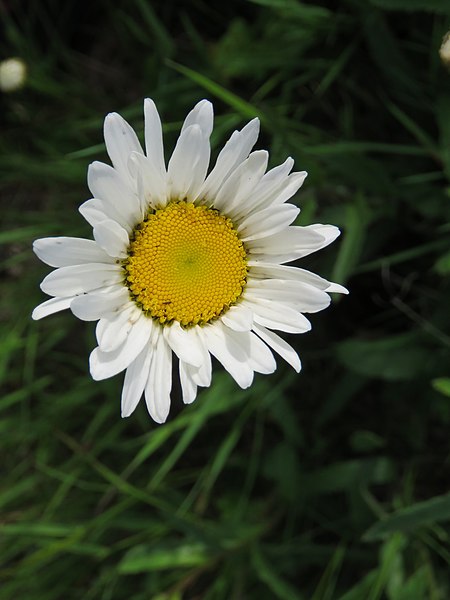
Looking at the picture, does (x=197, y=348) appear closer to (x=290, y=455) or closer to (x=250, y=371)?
(x=250, y=371)

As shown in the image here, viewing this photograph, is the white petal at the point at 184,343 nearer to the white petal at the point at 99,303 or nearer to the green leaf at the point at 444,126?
the white petal at the point at 99,303

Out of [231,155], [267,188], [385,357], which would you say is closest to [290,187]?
[267,188]

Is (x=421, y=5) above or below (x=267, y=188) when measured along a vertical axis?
above

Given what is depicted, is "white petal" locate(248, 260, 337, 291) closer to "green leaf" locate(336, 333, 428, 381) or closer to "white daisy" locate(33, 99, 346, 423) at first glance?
"white daisy" locate(33, 99, 346, 423)

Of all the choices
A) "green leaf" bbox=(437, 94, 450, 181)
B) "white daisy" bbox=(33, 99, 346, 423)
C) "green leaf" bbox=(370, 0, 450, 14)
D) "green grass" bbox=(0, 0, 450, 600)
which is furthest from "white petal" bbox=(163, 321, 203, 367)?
"green leaf" bbox=(370, 0, 450, 14)

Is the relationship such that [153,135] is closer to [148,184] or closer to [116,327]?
[148,184]
